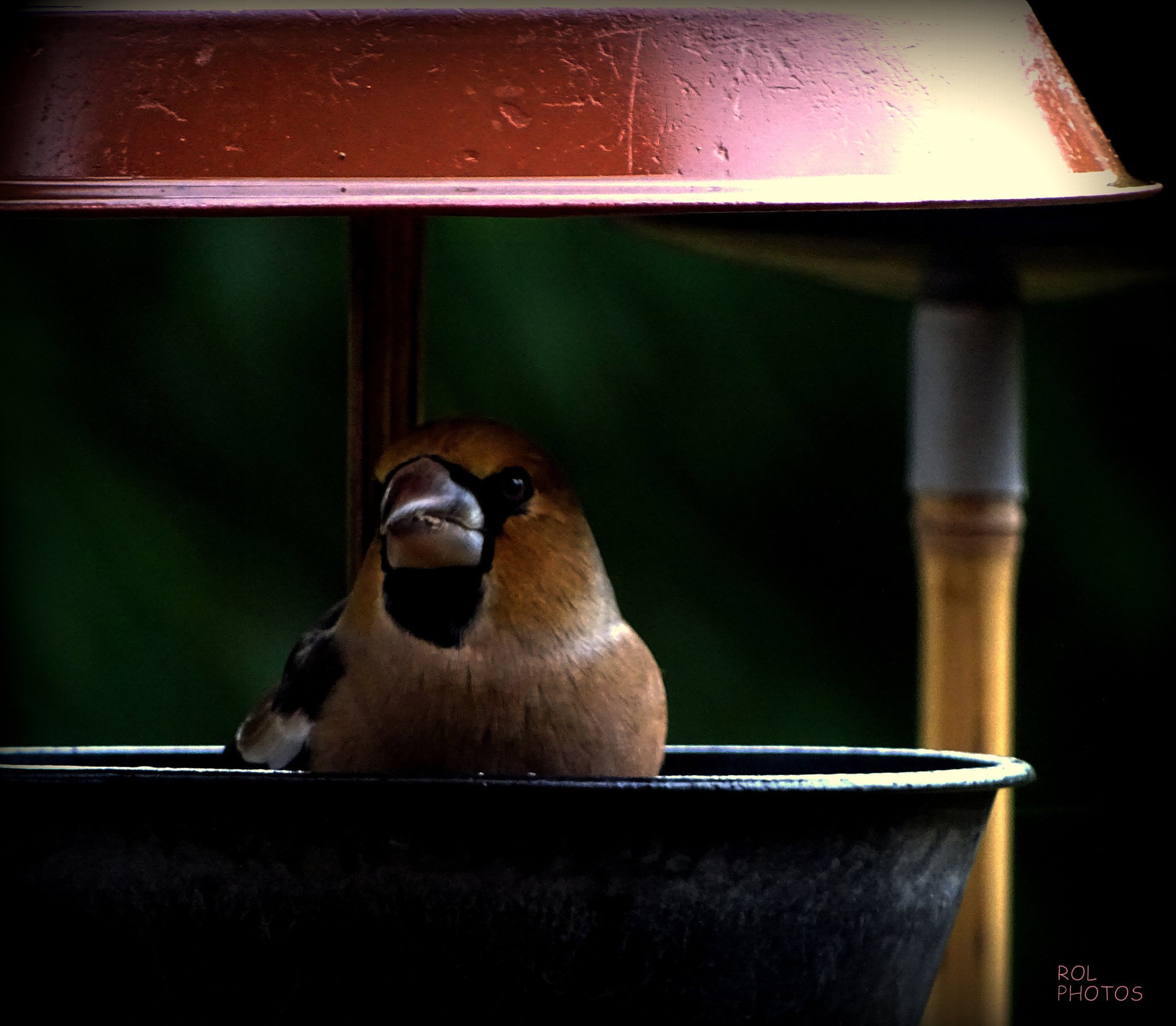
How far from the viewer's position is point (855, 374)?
2.79 metres

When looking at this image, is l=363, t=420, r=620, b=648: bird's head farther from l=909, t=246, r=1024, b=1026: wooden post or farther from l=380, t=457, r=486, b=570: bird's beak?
l=909, t=246, r=1024, b=1026: wooden post

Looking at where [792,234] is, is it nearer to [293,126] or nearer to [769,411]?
[293,126]

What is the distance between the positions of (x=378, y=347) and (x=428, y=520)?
0.77 feet

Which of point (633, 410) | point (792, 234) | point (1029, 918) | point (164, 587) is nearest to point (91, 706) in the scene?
point (164, 587)

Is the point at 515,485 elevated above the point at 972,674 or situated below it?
above

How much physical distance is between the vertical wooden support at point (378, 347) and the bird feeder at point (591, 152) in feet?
0.96

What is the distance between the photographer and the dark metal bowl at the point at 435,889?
90 cm

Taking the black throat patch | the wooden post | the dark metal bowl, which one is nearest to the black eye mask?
the black throat patch

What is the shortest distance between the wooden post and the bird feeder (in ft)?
1.42

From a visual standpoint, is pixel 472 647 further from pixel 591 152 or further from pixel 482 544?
pixel 591 152

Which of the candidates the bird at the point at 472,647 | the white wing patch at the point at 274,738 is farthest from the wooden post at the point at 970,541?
the white wing patch at the point at 274,738

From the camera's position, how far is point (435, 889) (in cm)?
91

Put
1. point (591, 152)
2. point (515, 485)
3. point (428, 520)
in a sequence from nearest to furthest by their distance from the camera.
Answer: point (591, 152), point (428, 520), point (515, 485)

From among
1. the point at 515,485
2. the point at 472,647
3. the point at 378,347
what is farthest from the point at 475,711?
the point at 378,347
